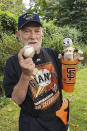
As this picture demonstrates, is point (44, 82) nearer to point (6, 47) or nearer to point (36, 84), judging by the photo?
point (36, 84)

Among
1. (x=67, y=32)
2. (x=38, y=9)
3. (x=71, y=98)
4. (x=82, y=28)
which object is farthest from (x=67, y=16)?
(x=38, y=9)

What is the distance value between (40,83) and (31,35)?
17.7 inches

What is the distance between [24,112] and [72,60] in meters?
0.68

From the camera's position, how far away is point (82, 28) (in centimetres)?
1778

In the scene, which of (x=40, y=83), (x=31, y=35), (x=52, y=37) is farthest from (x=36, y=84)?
(x=52, y=37)

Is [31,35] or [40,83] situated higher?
[31,35]

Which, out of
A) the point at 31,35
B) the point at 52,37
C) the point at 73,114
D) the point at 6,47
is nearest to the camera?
the point at 31,35

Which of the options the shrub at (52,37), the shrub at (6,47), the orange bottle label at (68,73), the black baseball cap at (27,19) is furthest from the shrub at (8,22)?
the orange bottle label at (68,73)

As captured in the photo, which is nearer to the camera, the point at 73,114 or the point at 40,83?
the point at 40,83

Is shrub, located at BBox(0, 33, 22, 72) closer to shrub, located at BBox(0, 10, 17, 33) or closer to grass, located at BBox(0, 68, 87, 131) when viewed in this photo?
shrub, located at BBox(0, 10, 17, 33)

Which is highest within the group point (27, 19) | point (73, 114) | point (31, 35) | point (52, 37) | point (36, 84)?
point (27, 19)

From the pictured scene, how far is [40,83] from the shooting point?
1567 mm

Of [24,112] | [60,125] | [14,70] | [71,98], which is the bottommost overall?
[71,98]

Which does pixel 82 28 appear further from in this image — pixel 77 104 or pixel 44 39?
pixel 77 104
